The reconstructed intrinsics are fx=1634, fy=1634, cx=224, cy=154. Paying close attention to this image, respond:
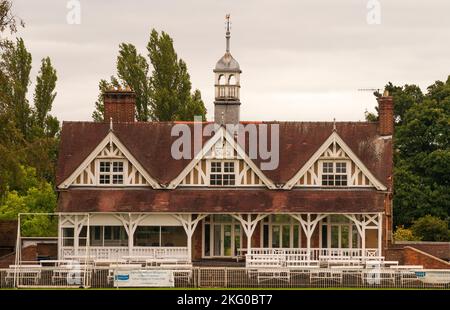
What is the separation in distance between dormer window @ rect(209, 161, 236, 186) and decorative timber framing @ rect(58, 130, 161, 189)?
7.59ft

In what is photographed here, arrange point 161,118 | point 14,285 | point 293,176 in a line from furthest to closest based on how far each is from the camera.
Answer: point 161,118 < point 293,176 < point 14,285

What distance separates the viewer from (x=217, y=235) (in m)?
67.9

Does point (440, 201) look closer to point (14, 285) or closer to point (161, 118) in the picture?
point (161, 118)

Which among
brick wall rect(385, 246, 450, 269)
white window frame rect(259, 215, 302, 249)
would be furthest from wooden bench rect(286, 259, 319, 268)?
brick wall rect(385, 246, 450, 269)

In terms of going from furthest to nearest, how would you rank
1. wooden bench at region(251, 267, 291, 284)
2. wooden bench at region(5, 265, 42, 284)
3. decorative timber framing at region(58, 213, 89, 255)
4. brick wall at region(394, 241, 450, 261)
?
brick wall at region(394, 241, 450, 261)
decorative timber framing at region(58, 213, 89, 255)
wooden bench at region(251, 267, 291, 284)
wooden bench at region(5, 265, 42, 284)

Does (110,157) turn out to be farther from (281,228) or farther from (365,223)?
(365,223)

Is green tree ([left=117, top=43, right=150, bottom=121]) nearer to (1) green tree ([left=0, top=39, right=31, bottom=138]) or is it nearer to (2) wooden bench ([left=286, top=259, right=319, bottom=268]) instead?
(1) green tree ([left=0, top=39, right=31, bottom=138])

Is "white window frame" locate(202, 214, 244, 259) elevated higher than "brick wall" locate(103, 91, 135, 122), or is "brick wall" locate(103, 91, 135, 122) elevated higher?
"brick wall" locate(103, 91, 135, 122)

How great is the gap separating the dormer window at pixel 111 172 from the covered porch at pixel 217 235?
1774 millimetres

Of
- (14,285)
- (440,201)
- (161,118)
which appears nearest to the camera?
(14,285)

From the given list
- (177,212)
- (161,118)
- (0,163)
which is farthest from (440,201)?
(0,163)

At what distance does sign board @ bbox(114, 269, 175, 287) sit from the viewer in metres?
56.3

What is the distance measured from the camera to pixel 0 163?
63375 mm

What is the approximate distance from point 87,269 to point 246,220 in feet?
34.2
